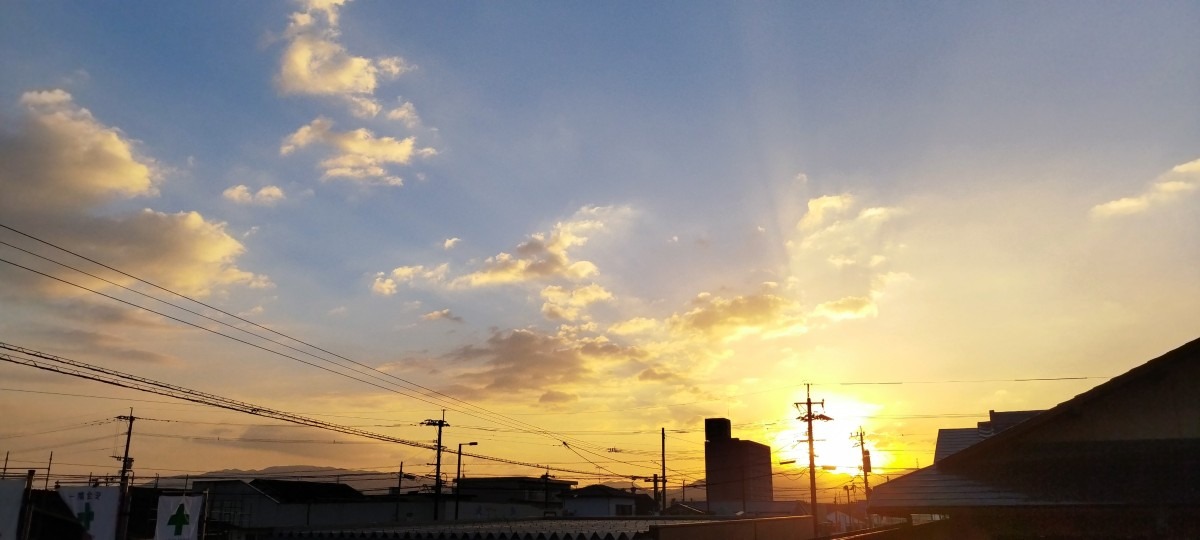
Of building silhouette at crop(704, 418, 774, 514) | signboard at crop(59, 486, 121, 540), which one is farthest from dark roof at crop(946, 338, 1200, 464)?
building silhouette at crop(704, 418, 774, 514)

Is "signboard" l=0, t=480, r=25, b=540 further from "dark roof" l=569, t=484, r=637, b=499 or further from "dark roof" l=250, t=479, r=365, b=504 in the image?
"dark roof" l=569, t=484, r=637, b=499

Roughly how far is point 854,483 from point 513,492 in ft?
162

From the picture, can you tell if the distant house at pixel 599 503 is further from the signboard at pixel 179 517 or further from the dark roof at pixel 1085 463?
the dark roof at pixel 1085 463

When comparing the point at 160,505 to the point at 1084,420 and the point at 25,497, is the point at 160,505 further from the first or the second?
the point at 1084,420

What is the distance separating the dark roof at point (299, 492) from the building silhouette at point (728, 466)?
52758 millimetres

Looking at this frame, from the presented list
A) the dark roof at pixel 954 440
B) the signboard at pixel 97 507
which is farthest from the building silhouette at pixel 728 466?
the signboard at pixel 97 507

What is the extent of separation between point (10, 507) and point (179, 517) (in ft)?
16.4

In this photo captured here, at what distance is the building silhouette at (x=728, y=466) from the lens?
110m

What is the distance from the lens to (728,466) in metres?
111

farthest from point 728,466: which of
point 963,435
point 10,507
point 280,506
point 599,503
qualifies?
point 10,507

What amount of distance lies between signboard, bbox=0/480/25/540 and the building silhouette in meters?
104

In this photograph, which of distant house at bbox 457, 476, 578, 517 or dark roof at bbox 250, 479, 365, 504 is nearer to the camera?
dark roof at bbox 250, 479, 365, 504

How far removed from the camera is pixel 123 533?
13352 millimetres

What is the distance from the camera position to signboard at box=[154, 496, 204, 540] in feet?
50.6
